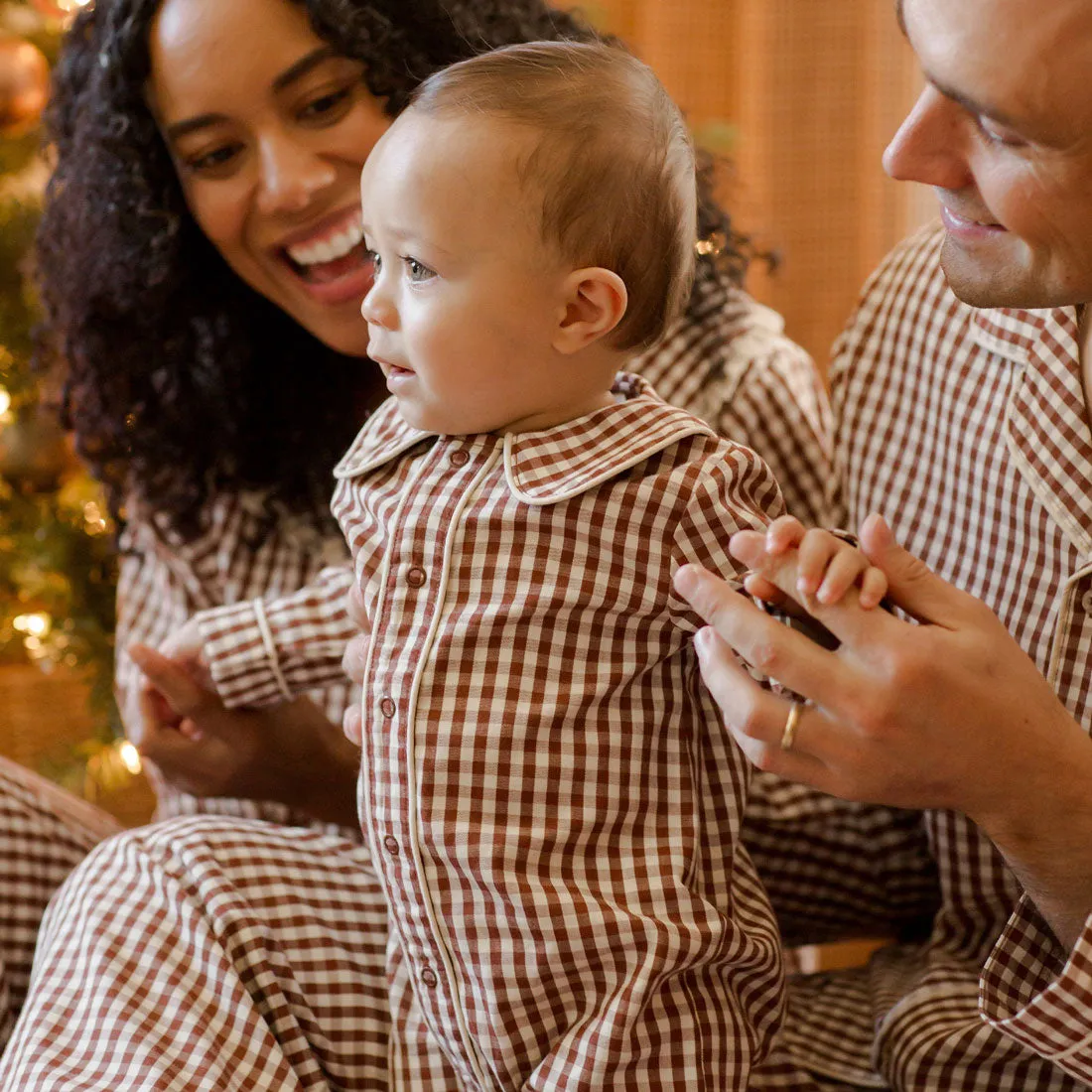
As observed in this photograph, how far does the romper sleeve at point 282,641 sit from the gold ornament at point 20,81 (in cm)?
100

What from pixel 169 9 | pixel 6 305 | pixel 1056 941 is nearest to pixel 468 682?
pixel 1056 941

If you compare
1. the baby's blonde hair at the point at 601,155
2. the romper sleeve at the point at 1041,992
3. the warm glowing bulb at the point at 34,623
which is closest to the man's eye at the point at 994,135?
the baby's blonde hair at the point at 601,155

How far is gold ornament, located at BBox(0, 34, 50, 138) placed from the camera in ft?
6.13

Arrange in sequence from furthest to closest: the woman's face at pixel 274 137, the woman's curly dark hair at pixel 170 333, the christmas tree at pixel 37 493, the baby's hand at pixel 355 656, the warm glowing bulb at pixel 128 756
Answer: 1. the warm glowing bulb at pixel 128 756
2. the christmas tree at pixel 37 493
3. the woman's curly dark hair at pixel 170 333
4. the woman's face at pixel 274 137
5. the baby's hand at pixel 355 656

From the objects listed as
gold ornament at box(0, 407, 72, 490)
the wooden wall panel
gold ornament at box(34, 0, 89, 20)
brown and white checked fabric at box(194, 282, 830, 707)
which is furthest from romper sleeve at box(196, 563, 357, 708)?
the wooden wall panel

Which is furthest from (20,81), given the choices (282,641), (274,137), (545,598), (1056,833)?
(1056,833)

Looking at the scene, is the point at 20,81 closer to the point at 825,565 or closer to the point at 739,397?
the point at 739,397

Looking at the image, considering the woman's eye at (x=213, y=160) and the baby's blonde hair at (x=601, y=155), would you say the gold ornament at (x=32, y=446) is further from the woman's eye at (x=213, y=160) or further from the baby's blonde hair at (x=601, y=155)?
the baby's blonde hair at (x=601, y=155)

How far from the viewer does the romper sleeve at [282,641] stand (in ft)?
3.86

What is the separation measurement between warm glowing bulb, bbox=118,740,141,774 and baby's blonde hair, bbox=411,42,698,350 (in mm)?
1348

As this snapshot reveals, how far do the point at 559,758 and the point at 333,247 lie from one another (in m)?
0.64

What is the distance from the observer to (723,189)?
1959 millimetres

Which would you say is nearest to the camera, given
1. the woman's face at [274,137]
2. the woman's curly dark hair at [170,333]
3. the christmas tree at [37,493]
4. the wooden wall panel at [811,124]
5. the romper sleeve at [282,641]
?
the romper sleeve at [282,641]

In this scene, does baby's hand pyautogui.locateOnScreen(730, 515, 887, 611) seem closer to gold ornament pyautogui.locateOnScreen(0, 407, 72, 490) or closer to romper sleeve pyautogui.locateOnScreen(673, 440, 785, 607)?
romper sleeve pyautogui.locateOnScreen(673, 440, 785, 607)
